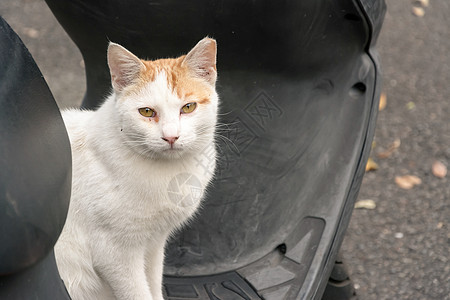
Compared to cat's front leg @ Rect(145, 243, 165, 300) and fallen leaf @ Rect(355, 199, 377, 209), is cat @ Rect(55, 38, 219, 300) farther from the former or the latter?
fallen leaf @ Rect(355, 199, 377, 209)

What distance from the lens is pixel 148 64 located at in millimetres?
1242

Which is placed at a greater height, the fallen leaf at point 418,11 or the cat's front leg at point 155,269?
the cat's front leg at point 155,269

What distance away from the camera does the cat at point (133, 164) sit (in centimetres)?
120

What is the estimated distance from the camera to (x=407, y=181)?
2436mm

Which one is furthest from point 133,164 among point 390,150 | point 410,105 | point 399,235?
point 410,105

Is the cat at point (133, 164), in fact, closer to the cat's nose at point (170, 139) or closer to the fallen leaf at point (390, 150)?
the cat's nose at point (170, 139)

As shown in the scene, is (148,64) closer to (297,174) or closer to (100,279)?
(100,279)

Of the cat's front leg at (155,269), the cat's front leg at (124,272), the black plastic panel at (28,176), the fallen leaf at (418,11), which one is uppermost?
the black plastic panel at (28,176)

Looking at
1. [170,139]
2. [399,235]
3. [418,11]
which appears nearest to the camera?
[170,139]

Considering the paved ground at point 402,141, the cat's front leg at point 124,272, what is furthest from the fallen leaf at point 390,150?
the cat's front leg at point 124,272

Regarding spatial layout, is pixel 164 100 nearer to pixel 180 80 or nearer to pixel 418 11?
pixel 180 80

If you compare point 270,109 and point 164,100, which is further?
point 270,109

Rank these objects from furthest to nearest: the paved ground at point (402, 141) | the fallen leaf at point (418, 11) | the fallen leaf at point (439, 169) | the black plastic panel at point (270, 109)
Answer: the fallen leaf at point (418, 11)
the fallen leaf at point (439, 169)
the paved ground at point (402, 141)
the black plastic panel at point (270, 109)

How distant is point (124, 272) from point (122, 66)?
0.44 meters
